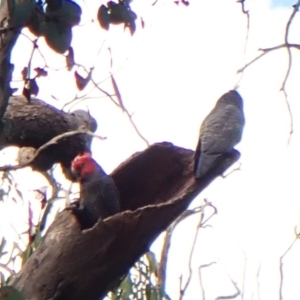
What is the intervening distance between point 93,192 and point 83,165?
0.57 feet

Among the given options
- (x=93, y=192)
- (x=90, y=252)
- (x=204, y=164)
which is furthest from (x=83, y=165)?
(x=90, y=252)

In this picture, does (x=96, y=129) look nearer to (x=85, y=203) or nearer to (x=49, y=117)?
(x=49, y=117)

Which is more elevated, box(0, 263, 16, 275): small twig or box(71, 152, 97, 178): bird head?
box(71, 152, 97, 178): bird head

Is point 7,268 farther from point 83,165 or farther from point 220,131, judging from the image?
point 220,131

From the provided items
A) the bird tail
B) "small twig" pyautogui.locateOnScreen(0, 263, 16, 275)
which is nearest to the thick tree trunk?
the bird tail

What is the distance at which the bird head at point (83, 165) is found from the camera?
7.74 feet

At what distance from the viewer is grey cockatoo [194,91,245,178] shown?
2.25 m

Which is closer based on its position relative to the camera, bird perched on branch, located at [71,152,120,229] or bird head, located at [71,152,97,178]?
bird perched on branch, located at [71,152,120,229]

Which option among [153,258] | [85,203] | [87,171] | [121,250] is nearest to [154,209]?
[121,250]

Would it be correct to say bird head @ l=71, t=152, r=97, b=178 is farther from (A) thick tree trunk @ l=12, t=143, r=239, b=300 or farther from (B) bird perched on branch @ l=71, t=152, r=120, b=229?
(A) thick tree trunk @ l=12, t=143, r=239, b=300

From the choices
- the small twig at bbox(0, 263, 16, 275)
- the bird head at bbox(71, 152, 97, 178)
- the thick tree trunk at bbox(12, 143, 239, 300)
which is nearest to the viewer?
the thick tree trunk at bbox(12, 143, 239, 300)

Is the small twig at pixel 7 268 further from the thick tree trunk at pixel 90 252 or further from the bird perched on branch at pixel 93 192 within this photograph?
the thick tree trunk at pixel 90 252

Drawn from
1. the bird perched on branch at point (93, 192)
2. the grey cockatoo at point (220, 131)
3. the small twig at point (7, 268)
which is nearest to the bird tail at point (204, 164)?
the grey cockatoo at point (220, 131)

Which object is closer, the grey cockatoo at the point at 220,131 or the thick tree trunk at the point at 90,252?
the thick tree trunk at the point at 90,252
